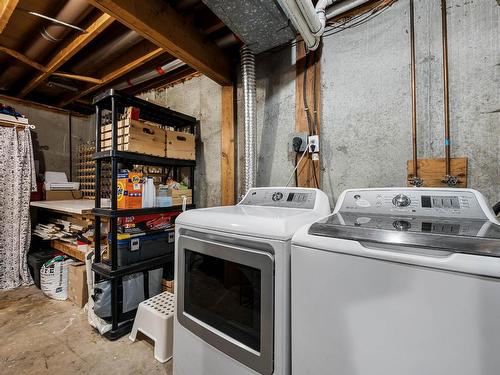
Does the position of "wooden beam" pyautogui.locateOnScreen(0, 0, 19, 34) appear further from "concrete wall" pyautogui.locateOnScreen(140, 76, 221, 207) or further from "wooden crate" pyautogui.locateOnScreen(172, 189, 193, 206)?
"wooden crate" pyautogui.locateOnScreen(172, 189, 193, 206)

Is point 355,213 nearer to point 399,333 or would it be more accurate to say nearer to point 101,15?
point 399,333

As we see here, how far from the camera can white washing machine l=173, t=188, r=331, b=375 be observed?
931 millimetres

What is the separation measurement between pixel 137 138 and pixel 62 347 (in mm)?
1630

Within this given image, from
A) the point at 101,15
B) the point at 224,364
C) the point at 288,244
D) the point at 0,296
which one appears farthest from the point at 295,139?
the point at 0,296

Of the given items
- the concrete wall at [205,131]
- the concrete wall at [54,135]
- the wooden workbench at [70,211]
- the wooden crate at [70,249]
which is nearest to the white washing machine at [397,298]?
the concrete wall at [205,131]

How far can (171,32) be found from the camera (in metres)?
1.71

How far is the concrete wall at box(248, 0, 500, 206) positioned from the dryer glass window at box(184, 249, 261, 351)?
3.39 ft

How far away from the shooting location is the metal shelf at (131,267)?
72.2 inches

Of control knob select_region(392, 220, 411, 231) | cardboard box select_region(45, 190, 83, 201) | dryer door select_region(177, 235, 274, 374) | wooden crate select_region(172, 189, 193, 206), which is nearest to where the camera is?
control knob select_region(392, 220, 411, 231)

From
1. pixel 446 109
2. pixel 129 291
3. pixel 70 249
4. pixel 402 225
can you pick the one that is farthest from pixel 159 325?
pixel 446 109

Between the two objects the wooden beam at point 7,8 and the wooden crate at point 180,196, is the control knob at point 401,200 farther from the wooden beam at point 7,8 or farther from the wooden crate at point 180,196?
the wooden beam at point 7,8

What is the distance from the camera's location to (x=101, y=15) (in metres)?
1.90

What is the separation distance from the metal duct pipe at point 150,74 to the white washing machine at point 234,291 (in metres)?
1.80

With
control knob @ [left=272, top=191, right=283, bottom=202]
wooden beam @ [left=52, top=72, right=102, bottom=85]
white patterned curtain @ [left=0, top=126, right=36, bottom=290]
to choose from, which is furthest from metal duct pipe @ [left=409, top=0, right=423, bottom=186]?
white patterned curtain @ [left=0, top=126, right=36, bottom=290]
